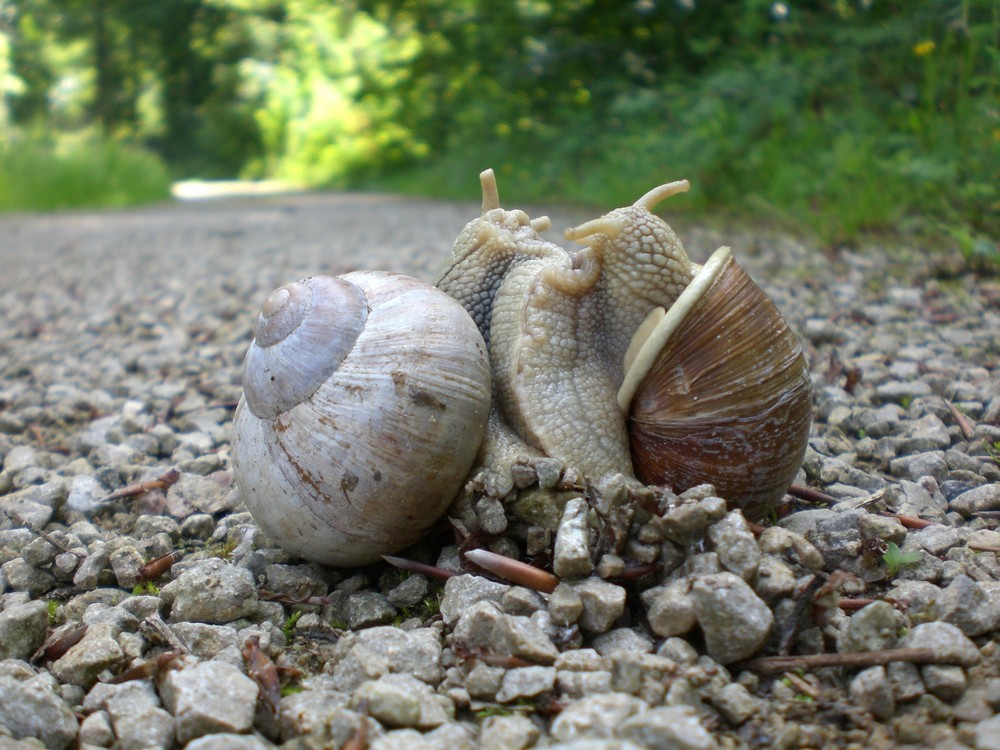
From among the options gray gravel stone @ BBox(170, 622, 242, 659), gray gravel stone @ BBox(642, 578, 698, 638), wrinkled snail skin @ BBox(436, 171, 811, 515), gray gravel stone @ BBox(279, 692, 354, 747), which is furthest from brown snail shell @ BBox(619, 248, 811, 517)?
gray gravel stone @ BBox(170, 622, 242, 659)

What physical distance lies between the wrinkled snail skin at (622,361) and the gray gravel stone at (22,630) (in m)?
1.04

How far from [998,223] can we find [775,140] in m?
2.40

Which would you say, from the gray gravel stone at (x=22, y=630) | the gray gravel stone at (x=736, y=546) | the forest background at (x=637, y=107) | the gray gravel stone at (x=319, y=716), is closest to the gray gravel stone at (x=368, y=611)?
the gray gravel stone at (x=319, y=716)

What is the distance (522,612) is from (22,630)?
110 cm

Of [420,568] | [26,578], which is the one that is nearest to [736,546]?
[420,568]

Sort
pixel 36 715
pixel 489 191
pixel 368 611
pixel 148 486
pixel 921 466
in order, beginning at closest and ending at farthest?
pixel 36 715 < pixel 368 611 < pixel 921 466 < pixel 148 486 < pixel 489 191

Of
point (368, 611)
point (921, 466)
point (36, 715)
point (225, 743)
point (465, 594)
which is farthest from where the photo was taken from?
point (921, 466)

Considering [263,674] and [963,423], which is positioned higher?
[963,423]

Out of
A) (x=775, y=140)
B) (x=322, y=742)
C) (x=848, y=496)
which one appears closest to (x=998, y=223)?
(x=775, y=140)

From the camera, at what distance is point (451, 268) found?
110 inches

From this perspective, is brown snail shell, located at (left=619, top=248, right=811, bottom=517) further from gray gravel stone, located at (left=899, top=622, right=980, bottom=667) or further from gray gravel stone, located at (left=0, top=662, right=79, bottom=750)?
gray gravel stone, located at (left=0, top=662, right=79, bottom=750)

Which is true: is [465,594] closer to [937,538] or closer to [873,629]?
[873,629]

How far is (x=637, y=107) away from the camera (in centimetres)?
766

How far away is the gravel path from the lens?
5.44ft
